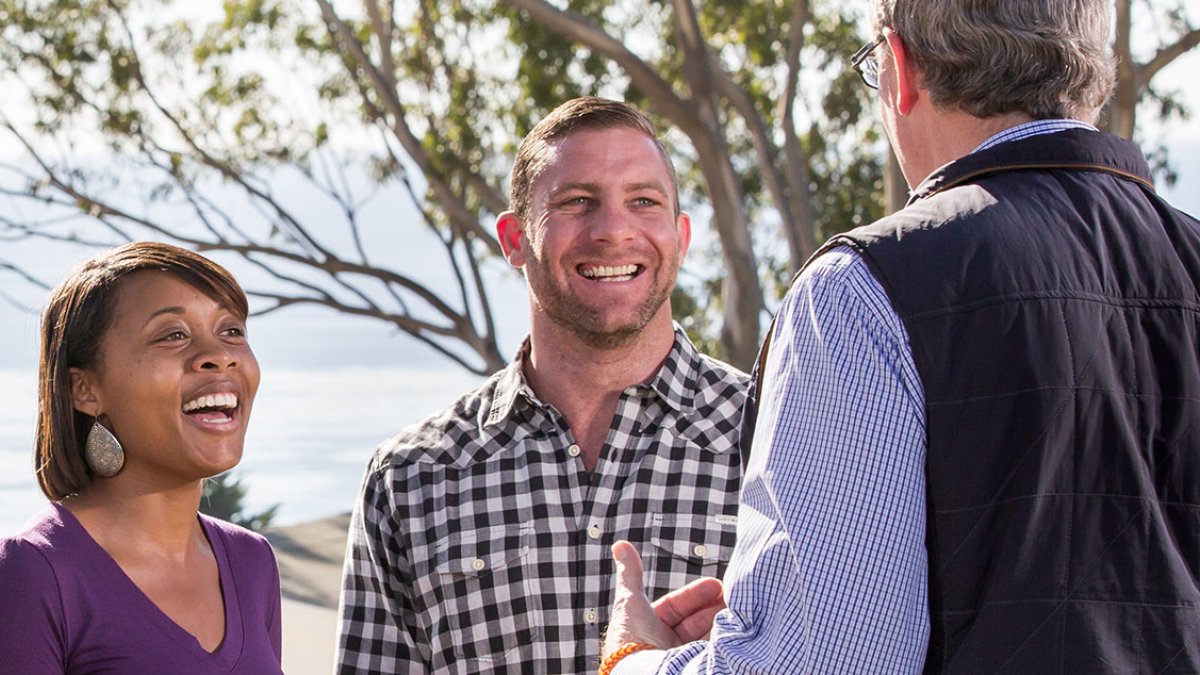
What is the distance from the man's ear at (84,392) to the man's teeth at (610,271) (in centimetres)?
94

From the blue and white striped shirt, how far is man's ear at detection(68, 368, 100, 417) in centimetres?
118

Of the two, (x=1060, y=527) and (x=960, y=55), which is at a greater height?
(x=960, y=55)

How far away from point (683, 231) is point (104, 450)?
48.5 inches

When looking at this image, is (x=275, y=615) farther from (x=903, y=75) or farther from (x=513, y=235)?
(x=903, y=75)

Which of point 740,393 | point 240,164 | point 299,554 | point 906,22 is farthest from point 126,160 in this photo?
point 906,22

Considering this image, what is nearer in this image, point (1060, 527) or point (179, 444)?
point (1060, 527)

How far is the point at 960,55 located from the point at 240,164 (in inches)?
441

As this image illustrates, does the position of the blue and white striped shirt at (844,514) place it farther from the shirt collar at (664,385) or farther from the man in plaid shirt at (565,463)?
the shirt collar at (664,385)

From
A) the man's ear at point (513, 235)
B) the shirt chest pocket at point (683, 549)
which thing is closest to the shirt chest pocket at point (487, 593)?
the shirt chest pocket at point (683, 549)

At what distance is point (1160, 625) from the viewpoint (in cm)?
154

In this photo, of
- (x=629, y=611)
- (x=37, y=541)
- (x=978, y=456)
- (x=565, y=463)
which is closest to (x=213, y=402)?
(x=37, y=541)

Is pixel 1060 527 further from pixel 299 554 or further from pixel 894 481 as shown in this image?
pixel 299 554

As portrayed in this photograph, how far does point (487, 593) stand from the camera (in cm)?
266

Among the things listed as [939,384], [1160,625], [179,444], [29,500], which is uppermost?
[29,500]
